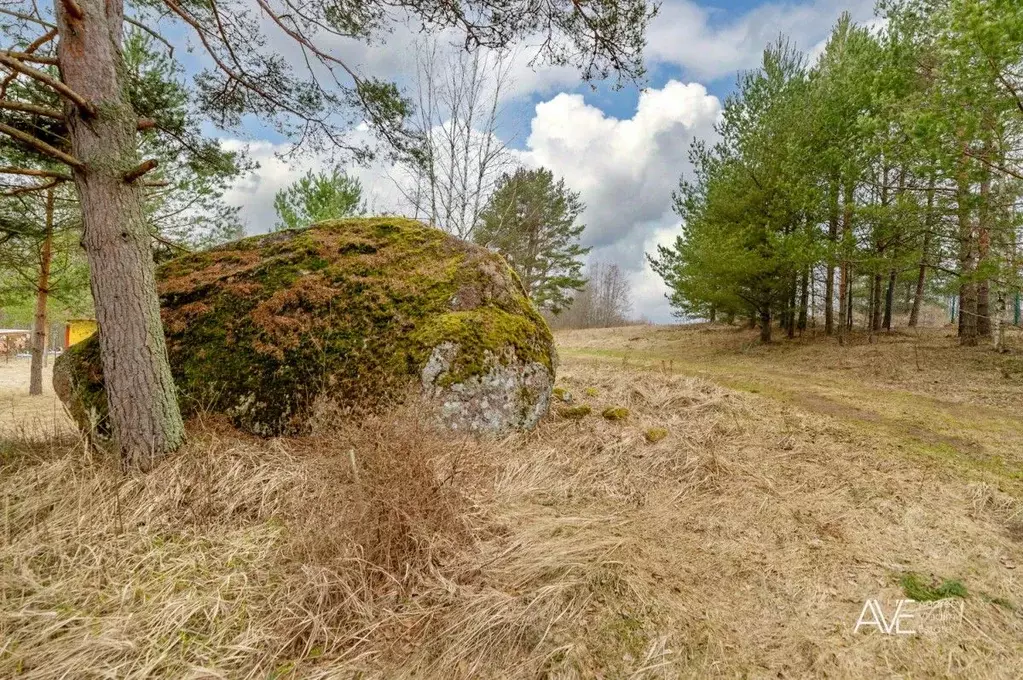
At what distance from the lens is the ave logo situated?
1.98 meters

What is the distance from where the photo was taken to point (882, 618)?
6.70ft

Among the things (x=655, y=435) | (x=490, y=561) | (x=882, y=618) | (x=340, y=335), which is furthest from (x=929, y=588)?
(x=340, y=335)

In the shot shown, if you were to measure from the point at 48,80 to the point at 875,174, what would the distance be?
47.4 ft

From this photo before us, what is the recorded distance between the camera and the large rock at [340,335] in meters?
3.71

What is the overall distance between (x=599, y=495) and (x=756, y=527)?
3.28 ft

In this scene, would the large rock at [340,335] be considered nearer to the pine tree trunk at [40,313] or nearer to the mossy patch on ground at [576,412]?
the mossy patch on ground at [576,412]

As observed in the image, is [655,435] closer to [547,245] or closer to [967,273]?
[967,273]

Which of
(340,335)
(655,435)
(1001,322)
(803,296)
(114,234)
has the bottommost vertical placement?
(655,435)

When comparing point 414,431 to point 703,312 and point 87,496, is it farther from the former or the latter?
point 703,312

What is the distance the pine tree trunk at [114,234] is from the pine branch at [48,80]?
2.5 inches

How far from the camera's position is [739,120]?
39.5 feet

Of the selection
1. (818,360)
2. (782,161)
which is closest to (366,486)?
(818,360)

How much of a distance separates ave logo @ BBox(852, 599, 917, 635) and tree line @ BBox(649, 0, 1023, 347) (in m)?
6.94

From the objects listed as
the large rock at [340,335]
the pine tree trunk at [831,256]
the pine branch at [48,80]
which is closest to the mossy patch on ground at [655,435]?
the large rock at [340,335]
